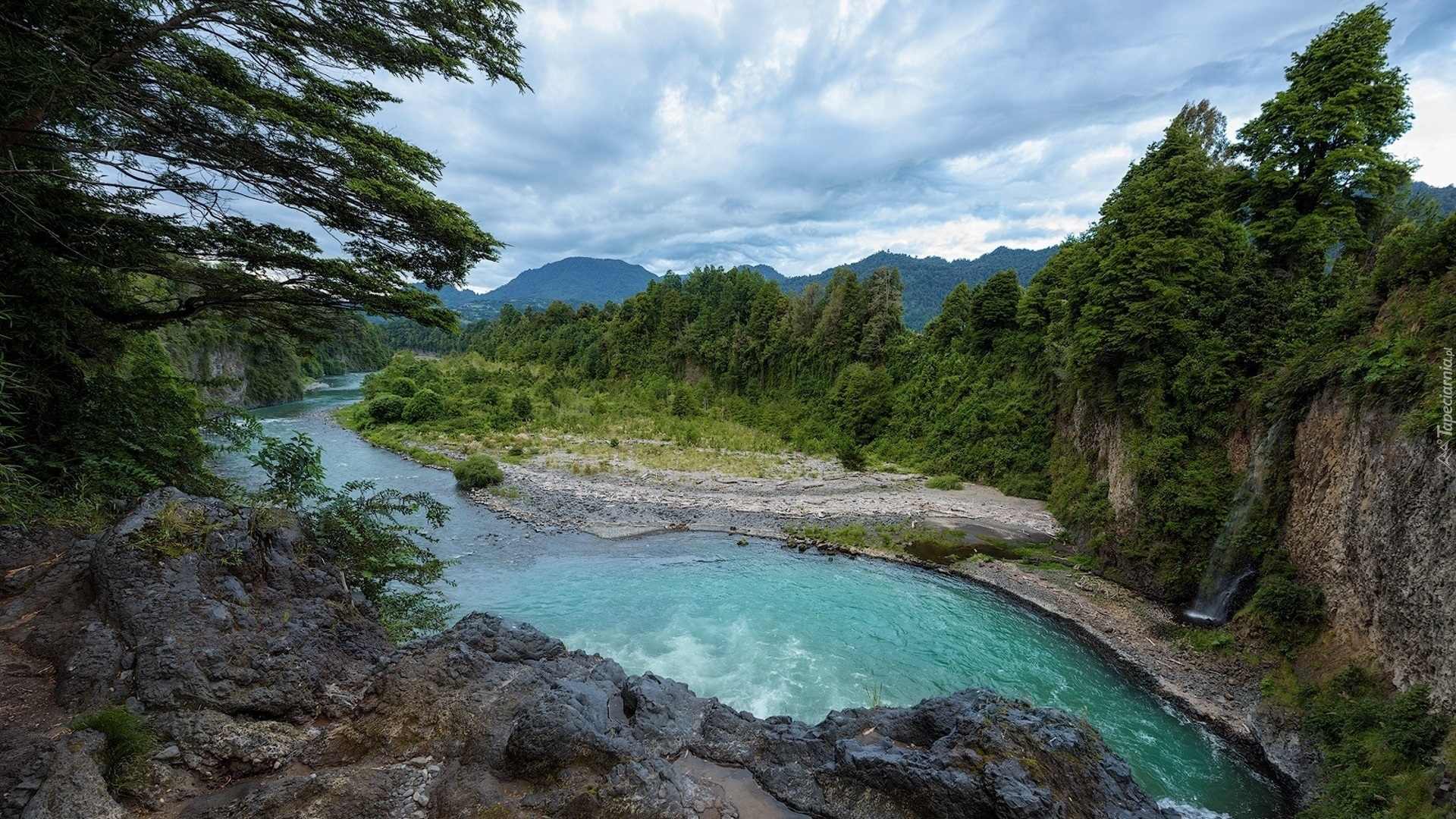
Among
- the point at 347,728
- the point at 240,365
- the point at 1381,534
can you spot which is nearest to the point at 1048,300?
the point at 1381,534

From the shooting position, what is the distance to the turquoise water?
9641 mm

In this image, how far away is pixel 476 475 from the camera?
24.3 meters

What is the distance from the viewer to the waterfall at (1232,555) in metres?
11.8

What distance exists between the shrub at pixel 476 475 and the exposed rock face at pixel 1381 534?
2702cm

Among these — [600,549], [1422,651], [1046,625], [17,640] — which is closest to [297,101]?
[17,640]

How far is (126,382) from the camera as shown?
275 inches

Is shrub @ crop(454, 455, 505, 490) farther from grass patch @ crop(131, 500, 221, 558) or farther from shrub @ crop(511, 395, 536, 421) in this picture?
grass patch @ crop(131, 500, 221, 558)

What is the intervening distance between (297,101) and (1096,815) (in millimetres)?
10735

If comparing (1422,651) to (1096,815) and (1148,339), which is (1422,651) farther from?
(1148,339)

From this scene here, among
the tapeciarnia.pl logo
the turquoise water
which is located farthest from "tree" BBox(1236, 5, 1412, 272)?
the turquoise water

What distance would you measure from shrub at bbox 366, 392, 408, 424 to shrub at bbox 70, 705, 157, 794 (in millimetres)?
41355

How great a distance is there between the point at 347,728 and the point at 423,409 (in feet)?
132

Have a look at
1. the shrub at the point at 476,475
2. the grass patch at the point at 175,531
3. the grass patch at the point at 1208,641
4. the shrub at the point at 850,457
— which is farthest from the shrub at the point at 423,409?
the grass patch at the point at 1208,641

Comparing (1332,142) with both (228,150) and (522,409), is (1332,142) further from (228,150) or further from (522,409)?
(522,409)
